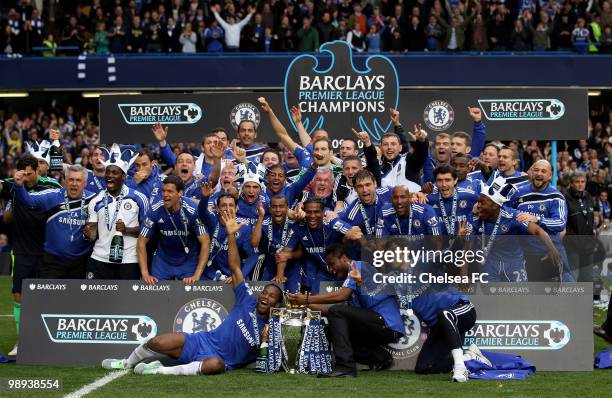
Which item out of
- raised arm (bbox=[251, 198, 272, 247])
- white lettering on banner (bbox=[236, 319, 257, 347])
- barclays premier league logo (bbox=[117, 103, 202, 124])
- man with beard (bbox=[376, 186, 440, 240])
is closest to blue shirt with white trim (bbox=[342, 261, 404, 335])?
man with beard (bbox=[376, 186, 440, 240])

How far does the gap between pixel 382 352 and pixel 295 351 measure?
33.3 inches

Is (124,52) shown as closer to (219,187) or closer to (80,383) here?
(219,187)

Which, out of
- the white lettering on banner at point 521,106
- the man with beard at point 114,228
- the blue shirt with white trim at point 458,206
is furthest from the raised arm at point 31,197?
the white lettering on banner at point 521,106

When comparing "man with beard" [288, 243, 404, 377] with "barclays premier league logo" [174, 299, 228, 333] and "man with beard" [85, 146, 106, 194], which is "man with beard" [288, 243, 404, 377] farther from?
"man with beard" [85, 146, 106, 194]

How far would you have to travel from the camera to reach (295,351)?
1064cm

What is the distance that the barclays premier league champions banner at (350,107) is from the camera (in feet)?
47.3

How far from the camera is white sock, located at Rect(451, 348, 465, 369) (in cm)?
982

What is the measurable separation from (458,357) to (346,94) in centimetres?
544

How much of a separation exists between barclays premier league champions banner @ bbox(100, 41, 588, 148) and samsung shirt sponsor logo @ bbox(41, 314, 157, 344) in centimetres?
417

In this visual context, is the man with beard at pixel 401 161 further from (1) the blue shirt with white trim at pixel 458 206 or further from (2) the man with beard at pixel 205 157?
(2) the man with beard at pixel 205 157

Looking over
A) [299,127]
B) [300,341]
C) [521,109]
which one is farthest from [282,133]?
[300,341]

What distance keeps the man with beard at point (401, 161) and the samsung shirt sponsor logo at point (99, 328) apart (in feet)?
10.1

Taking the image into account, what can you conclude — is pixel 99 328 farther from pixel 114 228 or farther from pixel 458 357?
pixel 458 357

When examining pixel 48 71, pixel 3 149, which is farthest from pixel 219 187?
pixel 48 71
